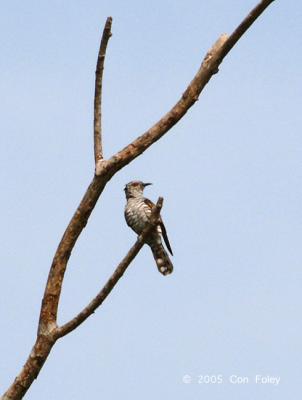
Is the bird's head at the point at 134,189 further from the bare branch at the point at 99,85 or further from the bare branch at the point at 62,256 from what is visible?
the bare branch at the point at 62,256

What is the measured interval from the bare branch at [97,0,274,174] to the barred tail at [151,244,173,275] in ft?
13.0

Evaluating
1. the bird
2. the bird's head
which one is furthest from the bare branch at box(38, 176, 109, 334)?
the bird's head

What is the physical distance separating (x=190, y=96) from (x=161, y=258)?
13.4ft

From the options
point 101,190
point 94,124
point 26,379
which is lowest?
point 26,379

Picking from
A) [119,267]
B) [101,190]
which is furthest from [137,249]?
[101,190]

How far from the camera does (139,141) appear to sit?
7129 mm

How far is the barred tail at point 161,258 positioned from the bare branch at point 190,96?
3970 mm

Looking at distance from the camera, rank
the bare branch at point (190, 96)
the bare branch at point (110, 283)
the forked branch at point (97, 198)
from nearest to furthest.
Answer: the bare branch at point (110, 283) < the forked branch at point (97, 198) < the bare branch at point (190, 96)

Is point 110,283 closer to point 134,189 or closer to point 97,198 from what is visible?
point 97,198

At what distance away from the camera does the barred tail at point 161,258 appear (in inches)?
433

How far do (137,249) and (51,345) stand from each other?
1010 millimetres

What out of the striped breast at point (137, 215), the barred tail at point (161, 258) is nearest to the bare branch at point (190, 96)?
the striped breast at point (137, 215)

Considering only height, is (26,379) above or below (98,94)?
below

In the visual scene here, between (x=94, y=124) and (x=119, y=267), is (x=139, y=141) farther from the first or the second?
(x=119, y=267)
